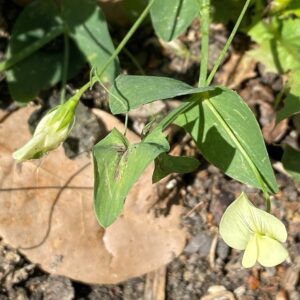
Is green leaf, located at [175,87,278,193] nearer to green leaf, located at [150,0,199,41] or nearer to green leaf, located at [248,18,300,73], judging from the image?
green leaf, located at [150,0,199,41]

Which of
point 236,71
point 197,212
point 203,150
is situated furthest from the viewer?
point 236,71

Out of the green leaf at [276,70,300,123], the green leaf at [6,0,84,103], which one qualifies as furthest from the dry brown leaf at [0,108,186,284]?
the green leaf at [276,70,300,123]

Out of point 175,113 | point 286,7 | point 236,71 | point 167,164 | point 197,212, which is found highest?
point 175,113

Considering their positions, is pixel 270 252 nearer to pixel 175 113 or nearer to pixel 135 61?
pixel 175 113

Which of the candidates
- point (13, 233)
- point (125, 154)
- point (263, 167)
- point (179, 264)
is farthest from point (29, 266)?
point (263, 167)

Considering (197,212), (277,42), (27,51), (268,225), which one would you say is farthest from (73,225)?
(277,42)

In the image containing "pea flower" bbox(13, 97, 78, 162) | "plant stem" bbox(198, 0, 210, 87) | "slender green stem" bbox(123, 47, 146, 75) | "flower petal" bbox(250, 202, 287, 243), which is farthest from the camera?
"slender green stem" bbox(123, 47, 146, 75)

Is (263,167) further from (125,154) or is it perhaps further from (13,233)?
(13,233)
